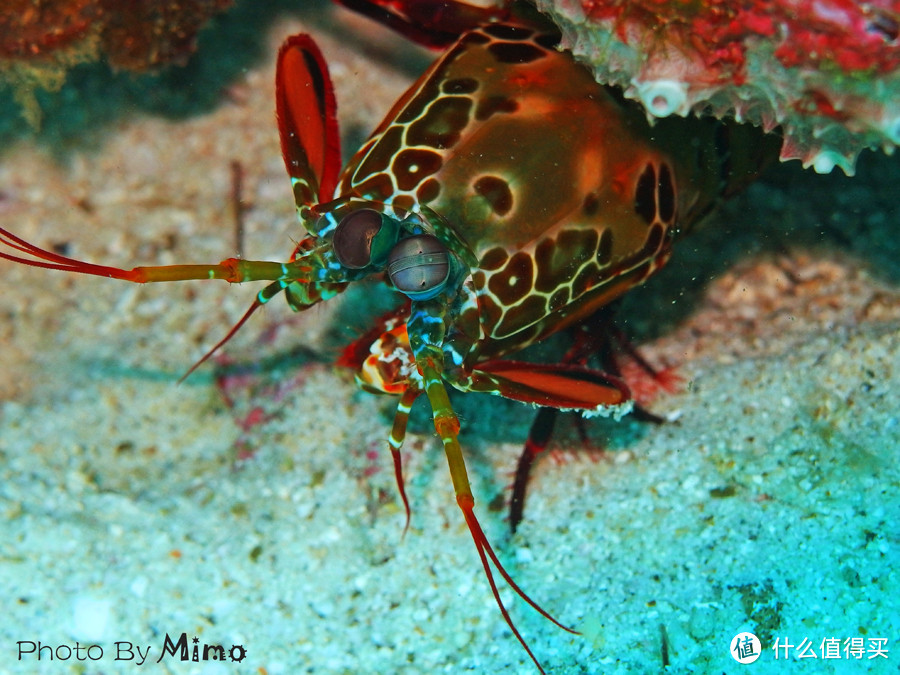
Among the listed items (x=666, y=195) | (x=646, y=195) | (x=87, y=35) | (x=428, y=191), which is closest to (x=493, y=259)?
(x=428, y=191)

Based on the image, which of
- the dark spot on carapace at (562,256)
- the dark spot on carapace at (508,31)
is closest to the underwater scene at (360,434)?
the dark spot on carapace at (562,256)

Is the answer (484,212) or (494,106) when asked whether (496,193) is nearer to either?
(484,212)

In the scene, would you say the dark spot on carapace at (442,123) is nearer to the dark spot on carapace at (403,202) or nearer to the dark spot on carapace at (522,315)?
the dark spot on carapace at (403,202)

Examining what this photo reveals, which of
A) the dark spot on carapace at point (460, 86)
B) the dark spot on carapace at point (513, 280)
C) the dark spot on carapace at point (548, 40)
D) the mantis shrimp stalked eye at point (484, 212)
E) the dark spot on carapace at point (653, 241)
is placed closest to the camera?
the mantis shrimp stalked eye at point (484, 212)

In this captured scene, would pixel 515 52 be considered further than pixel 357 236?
Yes

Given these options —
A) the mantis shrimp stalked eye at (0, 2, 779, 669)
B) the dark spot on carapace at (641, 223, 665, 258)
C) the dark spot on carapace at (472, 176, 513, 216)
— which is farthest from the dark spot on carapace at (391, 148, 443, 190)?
the dark spot on carapace at (641, 223, 665, 258)

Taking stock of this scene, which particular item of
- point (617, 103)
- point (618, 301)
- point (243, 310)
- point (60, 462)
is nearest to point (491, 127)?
point (617, 103)

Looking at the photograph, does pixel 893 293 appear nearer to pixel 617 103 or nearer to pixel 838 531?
pixel 838 531
